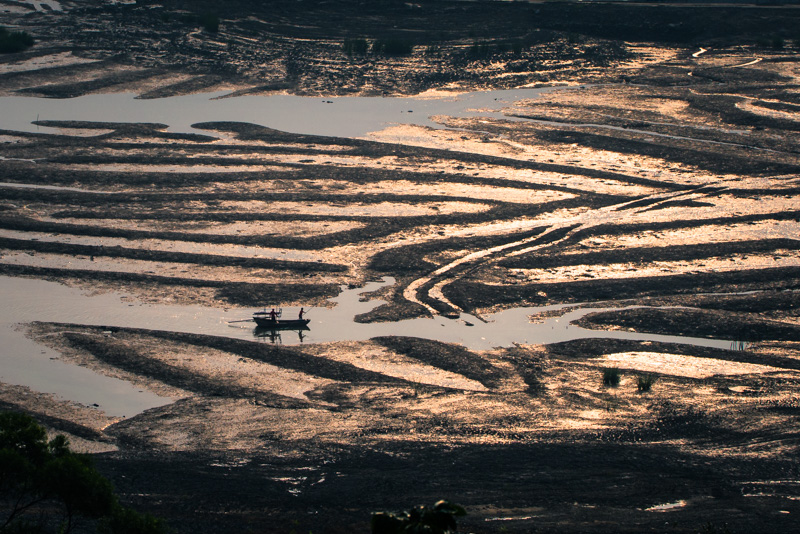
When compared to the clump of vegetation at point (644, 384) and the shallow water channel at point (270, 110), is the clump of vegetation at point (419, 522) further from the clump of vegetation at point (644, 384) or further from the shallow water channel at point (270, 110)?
the shallow water channel at point (270, 110)

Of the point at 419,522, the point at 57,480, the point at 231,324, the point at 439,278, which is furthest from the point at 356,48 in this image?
the point at 419,522

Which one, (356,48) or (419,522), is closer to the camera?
(419,522)

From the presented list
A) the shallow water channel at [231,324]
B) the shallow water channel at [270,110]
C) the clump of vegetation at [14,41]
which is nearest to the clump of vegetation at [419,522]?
the shallow water channel at [231,324]

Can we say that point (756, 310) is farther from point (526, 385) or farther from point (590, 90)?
point (590, 90)

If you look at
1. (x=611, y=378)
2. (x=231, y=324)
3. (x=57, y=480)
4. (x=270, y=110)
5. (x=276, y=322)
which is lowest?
(x=611, y=378)

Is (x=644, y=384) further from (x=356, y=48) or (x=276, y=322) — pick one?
(x=356, y=48)

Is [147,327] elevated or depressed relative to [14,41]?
depressed
